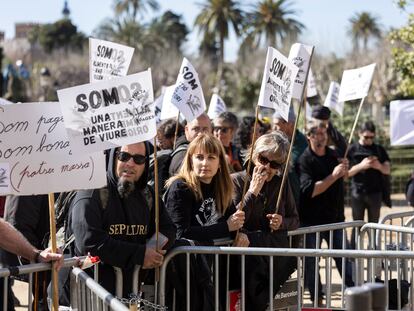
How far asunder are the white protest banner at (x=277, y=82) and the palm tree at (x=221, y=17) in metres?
67.5

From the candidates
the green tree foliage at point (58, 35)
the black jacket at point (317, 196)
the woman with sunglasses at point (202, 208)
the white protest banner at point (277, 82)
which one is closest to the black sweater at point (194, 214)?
the woman with sunglasses at point (202, 208)

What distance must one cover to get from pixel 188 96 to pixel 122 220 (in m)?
3.66

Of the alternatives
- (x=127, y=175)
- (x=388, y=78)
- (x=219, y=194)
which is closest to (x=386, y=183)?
(x=219, y=194)

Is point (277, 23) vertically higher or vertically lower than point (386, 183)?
higher

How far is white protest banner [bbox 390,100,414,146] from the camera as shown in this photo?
1122 cm

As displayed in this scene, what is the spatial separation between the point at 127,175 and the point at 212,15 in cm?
7156

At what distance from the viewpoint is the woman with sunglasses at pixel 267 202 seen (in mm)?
6023

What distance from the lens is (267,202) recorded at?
21.7 ft

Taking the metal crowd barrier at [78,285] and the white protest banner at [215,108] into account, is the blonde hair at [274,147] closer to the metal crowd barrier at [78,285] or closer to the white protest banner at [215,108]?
the metal crowd barrier at [78,285]

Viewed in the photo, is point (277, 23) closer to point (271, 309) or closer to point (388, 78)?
point (388, 78)

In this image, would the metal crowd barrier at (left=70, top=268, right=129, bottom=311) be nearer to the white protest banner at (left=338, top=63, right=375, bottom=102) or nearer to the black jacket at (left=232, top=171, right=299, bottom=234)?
the black jacket at (left=232, top=171, right=299, bottom=234)

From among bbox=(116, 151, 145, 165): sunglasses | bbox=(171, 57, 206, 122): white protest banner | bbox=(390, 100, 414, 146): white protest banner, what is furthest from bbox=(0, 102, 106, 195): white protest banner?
bbox=(390, 100, 414, 146): white protest banner

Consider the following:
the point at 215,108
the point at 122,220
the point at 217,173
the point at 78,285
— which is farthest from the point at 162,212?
the point at 215,108

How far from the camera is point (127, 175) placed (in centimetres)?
523
